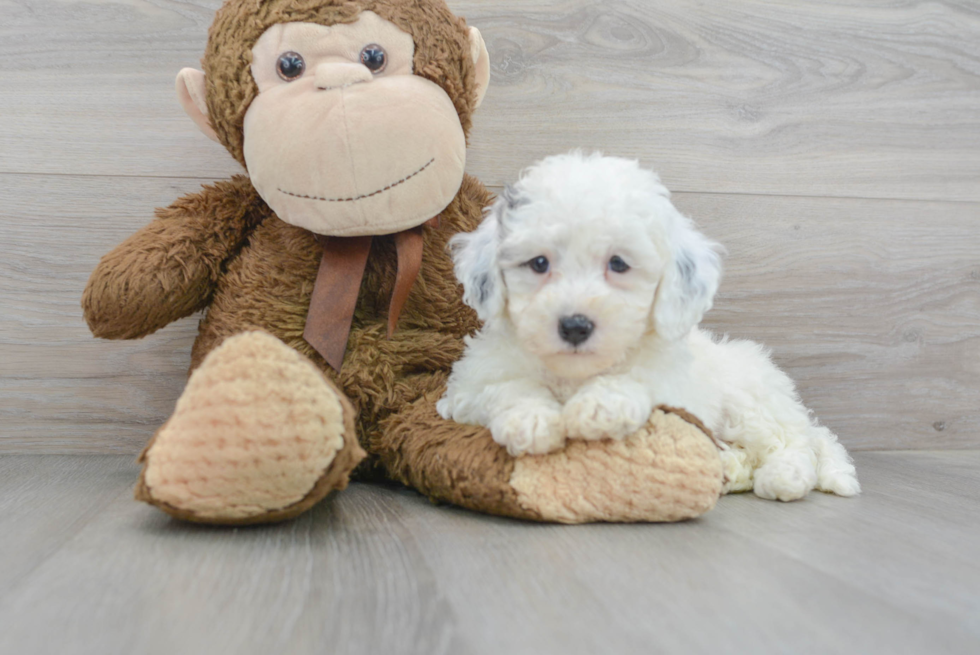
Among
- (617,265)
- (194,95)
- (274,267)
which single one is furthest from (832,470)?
(194,95)

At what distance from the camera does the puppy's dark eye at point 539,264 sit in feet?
3.98

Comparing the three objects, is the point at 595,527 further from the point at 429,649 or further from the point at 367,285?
the point at 367,285

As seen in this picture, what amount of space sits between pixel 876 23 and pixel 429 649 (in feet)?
6.21

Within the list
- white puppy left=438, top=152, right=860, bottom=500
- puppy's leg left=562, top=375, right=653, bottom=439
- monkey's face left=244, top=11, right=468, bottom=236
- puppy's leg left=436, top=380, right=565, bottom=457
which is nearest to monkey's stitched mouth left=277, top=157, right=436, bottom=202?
monkey's face left=244, top=11, right=468, bottom=236

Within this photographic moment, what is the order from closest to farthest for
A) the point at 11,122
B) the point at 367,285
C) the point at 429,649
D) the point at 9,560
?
1. the point at 429,649
2. the point at 9,560
3. the point at 367,285
4. the point at 11,122

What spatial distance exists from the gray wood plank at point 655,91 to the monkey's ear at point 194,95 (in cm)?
28

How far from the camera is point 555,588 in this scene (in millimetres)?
886

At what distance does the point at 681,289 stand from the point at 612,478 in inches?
12.3

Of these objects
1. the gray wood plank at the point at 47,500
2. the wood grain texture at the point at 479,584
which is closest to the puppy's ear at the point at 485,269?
the wood grain texture at the point at 479,584

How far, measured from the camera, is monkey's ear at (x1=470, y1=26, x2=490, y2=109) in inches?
58.3

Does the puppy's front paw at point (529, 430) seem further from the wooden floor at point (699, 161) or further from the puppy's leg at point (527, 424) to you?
the wooden floor at point (699, 161)

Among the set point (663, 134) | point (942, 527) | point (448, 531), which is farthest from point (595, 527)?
point (663, 134)

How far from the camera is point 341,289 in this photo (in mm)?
1438

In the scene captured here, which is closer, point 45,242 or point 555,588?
point 555,588
